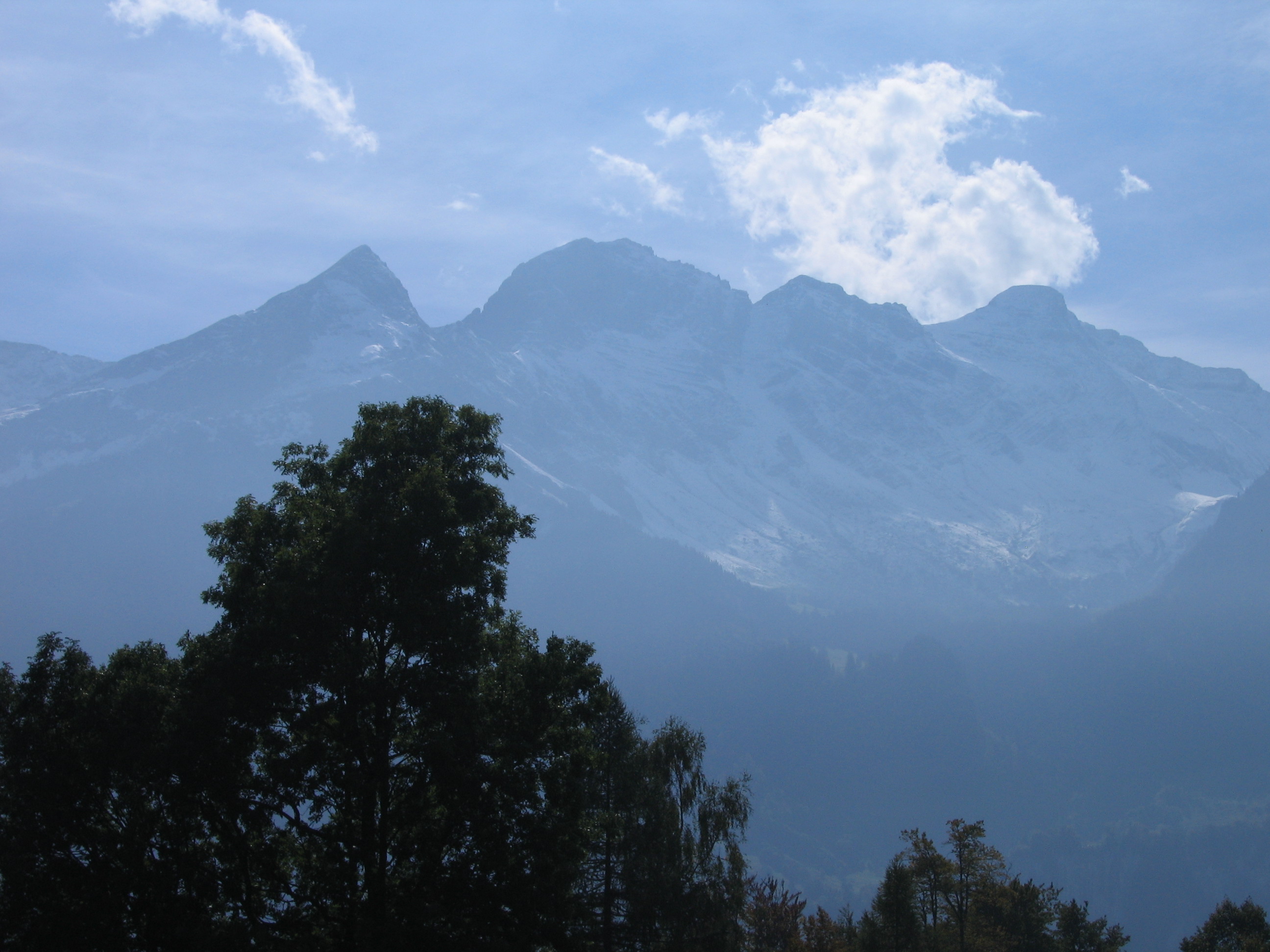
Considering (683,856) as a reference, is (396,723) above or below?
above

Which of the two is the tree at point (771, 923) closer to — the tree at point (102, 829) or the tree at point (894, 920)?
the tree at point (894, 920)

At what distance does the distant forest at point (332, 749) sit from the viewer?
59.0ft

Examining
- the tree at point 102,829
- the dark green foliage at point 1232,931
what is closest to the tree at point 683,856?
the tree at point 102,829

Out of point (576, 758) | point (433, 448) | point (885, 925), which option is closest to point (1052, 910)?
point (885, 925)

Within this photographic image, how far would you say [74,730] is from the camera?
18656 millimetres

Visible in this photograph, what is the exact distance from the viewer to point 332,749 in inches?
738

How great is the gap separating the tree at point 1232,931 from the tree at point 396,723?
119 feet

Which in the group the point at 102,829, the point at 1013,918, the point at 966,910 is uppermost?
the point at 102,829

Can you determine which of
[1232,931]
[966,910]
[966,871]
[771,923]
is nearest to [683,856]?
[771,923]

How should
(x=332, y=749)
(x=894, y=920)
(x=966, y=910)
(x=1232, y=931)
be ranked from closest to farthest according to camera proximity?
(x=332, y=749)
(x=894, y=920)
(x=1232, y=931)
(x=966, y=910)

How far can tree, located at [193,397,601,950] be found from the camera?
1820 cm

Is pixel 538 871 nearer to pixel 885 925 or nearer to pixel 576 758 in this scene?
pixel 576 758

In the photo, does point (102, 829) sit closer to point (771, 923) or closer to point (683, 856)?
point (683, 856)

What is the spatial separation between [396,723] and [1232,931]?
4092cm
